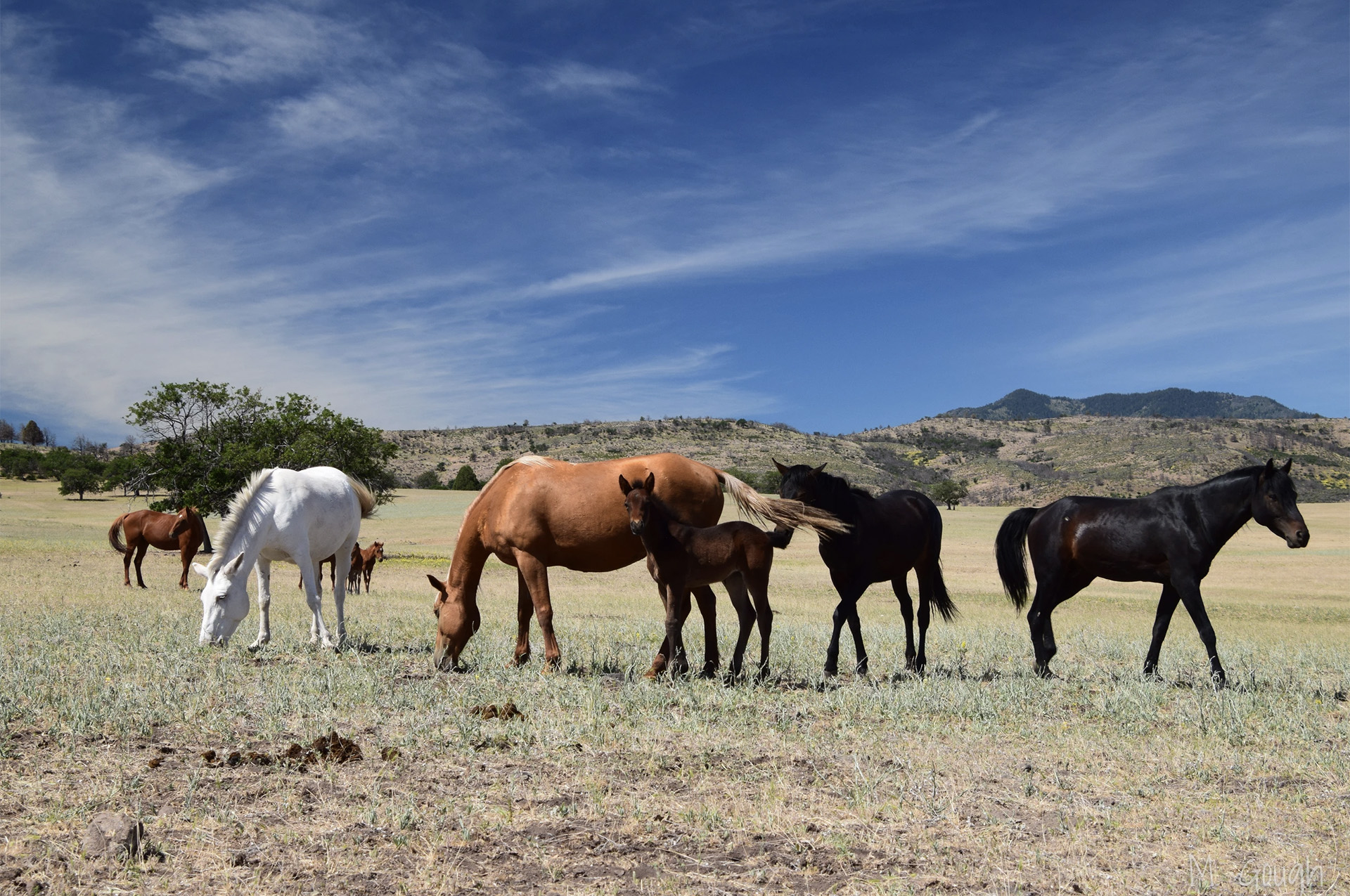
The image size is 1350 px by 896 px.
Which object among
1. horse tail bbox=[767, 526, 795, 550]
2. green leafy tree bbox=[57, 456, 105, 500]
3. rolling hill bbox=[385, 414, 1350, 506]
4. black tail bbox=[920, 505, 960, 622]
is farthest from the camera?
rolling hill bbox=[385, 414, 1350, 506]

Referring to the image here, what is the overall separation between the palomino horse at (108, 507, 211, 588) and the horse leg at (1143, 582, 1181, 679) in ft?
61.3

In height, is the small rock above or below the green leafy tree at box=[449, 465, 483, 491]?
below

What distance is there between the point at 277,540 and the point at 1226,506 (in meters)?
11.2

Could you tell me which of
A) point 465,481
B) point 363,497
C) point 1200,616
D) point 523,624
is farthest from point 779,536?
point 465,481

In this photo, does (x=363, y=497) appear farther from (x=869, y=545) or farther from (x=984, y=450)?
(x=984, y=450)

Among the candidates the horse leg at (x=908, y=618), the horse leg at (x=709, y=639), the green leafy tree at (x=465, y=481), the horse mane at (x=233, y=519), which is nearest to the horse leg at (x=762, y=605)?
the horse leg at (x=709, y=639)

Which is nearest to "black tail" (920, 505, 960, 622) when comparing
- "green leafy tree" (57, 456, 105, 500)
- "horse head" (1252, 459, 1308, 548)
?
"horse head" (1252, 459, 1308, 548)

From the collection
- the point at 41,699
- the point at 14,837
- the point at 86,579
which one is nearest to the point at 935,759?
the point at 14,837

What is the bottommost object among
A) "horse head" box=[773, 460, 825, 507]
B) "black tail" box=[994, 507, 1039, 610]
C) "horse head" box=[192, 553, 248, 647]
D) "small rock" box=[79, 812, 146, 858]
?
"small rock" box=[79, 812, 146, 858]

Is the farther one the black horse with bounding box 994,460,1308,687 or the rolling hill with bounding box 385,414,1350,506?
the rolling hill with bounding box 385,414,1350,506

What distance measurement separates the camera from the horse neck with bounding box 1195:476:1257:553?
33.3 ft

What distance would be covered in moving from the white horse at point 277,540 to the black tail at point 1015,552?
8555 mm

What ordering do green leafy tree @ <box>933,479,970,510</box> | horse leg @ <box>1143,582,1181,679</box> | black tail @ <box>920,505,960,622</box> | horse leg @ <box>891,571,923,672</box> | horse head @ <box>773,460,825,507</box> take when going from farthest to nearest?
green leafy tree @ <box>933,479,970,510</box> → black tail @ <box>920,505,960,622</box> → horse leg @ <box>891,571,923,672</box> → horse leg @ <box>1143,582,1181,679</box> → horse head @ <box>773,460,825,507</box>

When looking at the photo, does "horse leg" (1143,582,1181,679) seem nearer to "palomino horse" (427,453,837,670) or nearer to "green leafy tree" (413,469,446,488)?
"palomino horse" (427,453,837,670)
